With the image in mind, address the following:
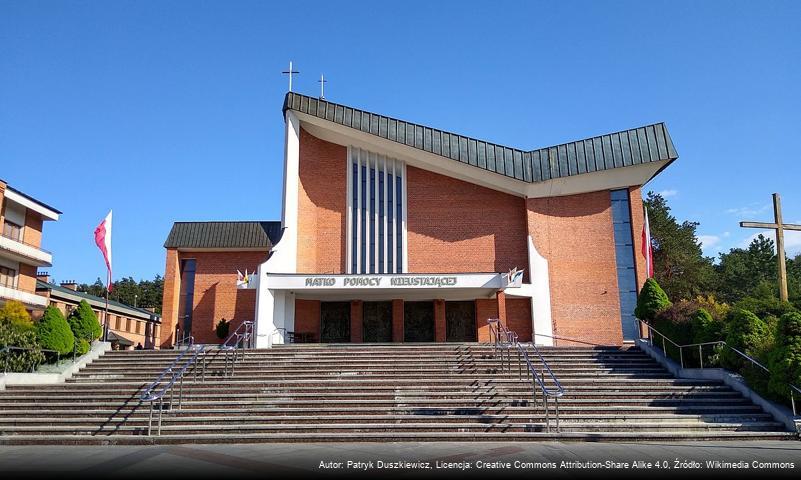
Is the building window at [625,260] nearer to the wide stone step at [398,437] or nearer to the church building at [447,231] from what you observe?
the church building at [447,231]

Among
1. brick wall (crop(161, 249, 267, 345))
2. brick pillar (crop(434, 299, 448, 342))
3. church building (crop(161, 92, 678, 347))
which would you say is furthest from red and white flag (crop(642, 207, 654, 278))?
brick wall (crop(161, 249, 267, 345))

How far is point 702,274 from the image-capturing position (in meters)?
33.8

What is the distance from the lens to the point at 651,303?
682 inches

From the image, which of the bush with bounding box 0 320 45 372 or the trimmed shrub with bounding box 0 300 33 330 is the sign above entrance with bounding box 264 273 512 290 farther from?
the bush with bounding box 0 320 45 372

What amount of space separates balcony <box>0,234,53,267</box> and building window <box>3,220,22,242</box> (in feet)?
0.32

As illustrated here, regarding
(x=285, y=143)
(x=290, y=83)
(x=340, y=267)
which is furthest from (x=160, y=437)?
(x=290, y=83)

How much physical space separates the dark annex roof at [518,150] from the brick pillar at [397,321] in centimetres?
596

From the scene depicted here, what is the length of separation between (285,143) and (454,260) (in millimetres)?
8183

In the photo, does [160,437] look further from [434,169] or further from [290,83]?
[290,83]

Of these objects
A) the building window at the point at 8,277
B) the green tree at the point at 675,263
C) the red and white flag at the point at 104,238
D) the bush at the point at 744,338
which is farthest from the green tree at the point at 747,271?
the building window at the point at 8,277

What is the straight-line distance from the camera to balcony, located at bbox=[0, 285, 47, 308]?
24547mm

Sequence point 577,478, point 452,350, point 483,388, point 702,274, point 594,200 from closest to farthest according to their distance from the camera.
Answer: point 577,478, point 483,388, point 452,350, point 594,200, point 702,274

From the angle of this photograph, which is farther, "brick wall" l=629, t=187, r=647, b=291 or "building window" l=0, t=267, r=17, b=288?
"building window" l=0, t=267, r=17, b=288

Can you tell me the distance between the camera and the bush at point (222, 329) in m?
24.9
